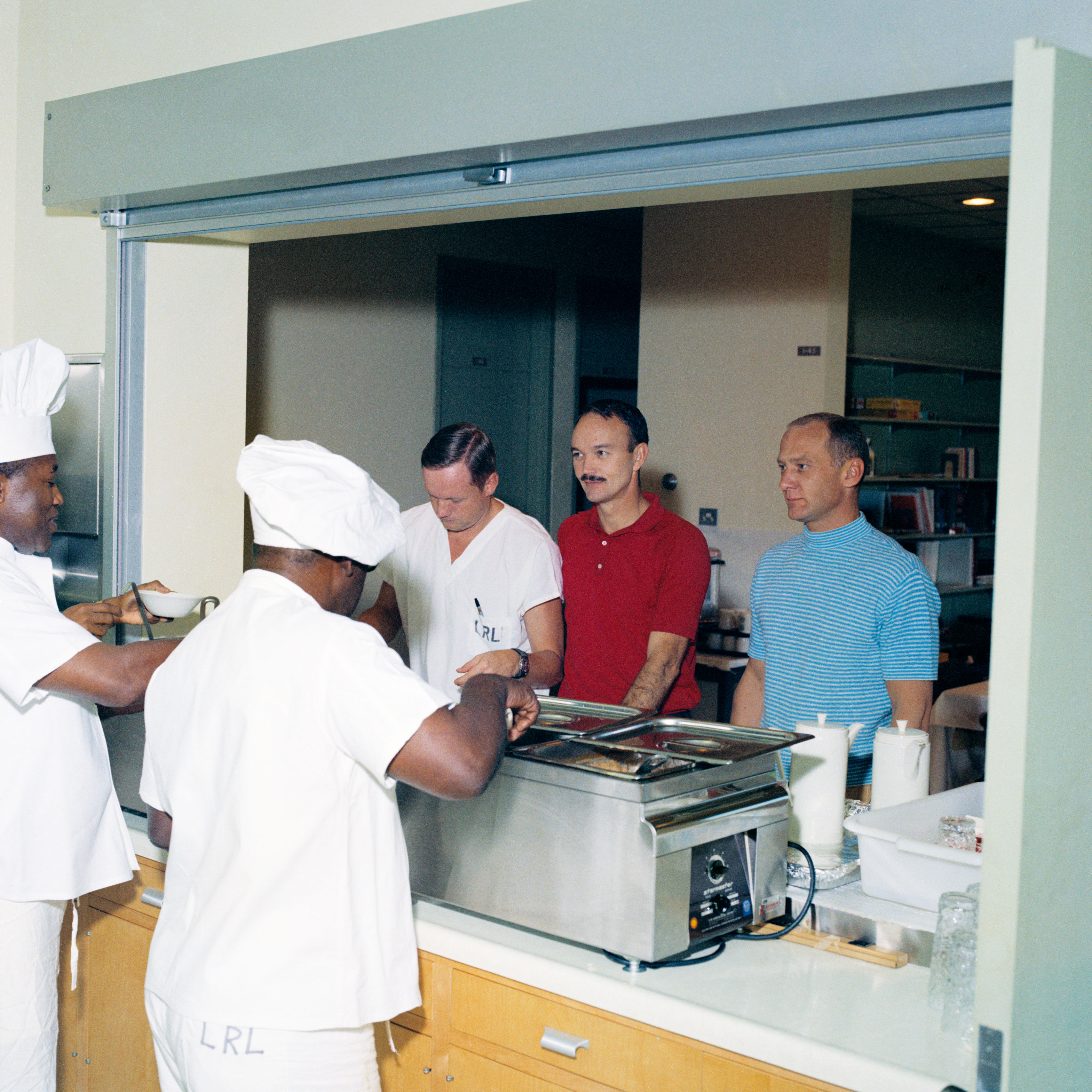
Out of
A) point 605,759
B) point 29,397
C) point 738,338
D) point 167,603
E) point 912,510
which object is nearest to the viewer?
point 605,759

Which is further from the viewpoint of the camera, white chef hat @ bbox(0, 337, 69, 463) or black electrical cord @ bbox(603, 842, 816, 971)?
white chef hat @ bbox(0, 337, 69, 463)

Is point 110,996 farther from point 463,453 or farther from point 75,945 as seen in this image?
point 463,453

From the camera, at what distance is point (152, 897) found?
2.24 m

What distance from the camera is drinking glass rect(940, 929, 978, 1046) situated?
1434 millimetres

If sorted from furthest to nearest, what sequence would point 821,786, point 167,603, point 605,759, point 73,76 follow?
point 73,76 → point 167,603 → point 821,786 → point 605,759

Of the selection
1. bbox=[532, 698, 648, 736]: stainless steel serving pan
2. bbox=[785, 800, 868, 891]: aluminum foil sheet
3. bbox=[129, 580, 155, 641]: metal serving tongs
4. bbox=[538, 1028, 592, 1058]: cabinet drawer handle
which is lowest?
bbox=[538, 1028, 592, 1058]: cabinet drawer handle

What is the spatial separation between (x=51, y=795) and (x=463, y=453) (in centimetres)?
112

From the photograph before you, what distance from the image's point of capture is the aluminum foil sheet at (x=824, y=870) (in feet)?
6.02

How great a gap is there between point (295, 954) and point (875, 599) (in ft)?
4.73

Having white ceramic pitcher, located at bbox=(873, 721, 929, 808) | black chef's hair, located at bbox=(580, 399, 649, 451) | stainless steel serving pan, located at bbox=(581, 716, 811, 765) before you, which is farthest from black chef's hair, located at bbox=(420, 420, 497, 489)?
white ceramic pitcher, located at bbox=(873, 721, 929, 808)

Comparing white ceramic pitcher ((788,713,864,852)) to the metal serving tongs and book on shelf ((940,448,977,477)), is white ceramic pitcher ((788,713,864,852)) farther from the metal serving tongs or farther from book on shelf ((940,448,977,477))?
book on shelf ((940,448,977,477))

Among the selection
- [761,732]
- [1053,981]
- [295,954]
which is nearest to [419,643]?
[761,732]

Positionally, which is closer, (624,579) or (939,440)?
(624,579)

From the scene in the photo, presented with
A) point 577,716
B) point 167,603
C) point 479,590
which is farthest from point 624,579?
point 167,603
